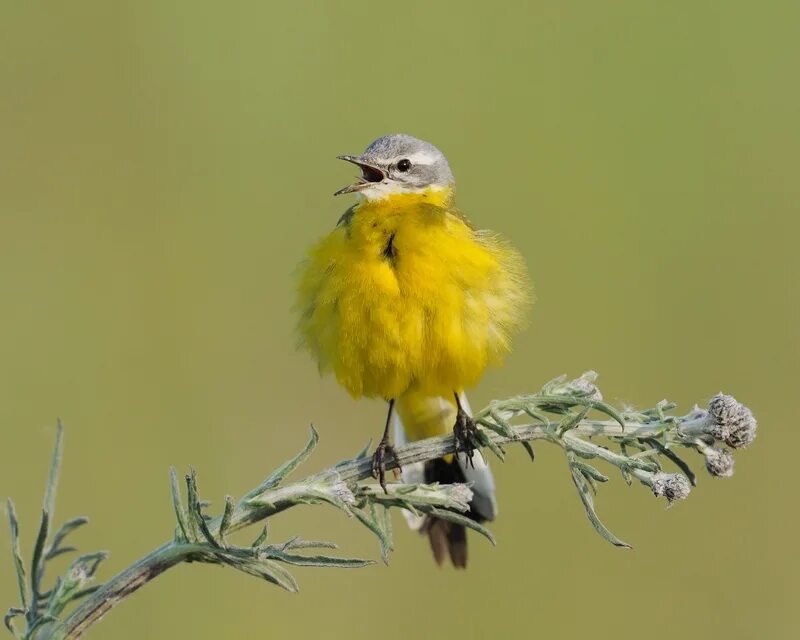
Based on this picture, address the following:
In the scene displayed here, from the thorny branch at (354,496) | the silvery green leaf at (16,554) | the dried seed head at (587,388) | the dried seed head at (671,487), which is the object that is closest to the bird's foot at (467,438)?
the thorny branch at (354,496)

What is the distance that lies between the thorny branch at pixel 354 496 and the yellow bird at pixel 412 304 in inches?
41.3

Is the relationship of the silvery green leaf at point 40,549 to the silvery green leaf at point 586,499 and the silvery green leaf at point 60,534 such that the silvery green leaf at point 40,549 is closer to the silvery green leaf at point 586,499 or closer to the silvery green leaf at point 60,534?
the silvery green leaf at point 60,534

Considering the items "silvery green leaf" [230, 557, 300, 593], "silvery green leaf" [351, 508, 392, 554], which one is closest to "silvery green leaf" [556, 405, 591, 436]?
"silvery green leaf" [351, 508, 392, 554]

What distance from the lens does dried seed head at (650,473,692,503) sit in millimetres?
1881

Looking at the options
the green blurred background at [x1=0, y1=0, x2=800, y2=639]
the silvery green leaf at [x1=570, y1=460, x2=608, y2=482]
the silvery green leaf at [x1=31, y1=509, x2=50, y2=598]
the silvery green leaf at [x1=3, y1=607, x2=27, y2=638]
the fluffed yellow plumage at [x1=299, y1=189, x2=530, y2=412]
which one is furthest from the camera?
the green blurred background at [x1=0, y1=0, x2=800, y2=639]

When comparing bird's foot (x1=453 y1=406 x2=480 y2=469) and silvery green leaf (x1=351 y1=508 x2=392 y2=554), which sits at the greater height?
bird's foot (x1=453 y1=406 x2=480 y2=469)

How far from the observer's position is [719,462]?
195 cm

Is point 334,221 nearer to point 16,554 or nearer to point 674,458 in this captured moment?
point 674,458

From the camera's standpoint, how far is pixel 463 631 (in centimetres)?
520

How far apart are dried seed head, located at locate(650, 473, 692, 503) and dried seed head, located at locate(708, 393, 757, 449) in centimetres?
10

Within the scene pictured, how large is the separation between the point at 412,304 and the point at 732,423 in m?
1.67

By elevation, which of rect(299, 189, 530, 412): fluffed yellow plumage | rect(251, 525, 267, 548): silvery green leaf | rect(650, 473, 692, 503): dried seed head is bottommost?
rect(650, 473, 692, 503): dried seed head

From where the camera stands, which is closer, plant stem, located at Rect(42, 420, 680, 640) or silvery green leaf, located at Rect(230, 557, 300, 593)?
plant stem, located at Rect(42, 420, 680, 640)

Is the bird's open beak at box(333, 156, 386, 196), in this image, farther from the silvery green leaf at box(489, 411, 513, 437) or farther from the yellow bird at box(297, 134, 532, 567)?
the silvery green leaf at box(489, 411, 513, 437)
